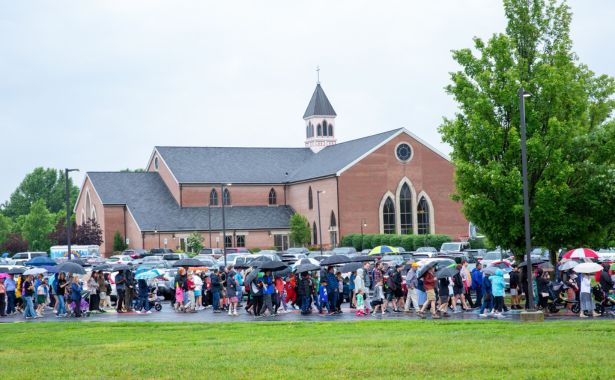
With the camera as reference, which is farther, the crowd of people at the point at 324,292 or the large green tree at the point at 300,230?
the large green tree at the point at 300,230

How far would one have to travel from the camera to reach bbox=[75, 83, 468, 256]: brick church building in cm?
8244

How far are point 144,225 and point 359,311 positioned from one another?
180ft

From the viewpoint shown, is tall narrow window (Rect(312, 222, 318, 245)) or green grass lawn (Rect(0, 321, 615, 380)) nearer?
green grass lawn (Rect(0, 321, 615, 380))

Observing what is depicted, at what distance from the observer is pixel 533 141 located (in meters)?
30.4

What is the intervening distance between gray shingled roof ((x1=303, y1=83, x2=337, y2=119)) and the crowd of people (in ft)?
211

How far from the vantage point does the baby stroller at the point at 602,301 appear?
27453mm

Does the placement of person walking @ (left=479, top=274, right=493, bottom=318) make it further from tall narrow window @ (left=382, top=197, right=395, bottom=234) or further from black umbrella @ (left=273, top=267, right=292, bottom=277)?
tall narrow window @ (left=382, top=197, right=395, bottom=234)

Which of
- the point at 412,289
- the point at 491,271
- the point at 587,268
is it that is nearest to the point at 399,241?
the point at 412,289

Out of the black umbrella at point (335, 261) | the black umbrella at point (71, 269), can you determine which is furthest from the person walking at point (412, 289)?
the black umbrella at point (71, 269)

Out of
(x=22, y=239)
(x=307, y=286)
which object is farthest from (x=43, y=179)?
(x=307, y=286)

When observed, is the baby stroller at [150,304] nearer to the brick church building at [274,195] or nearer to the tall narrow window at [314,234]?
the brick church building at [274,195]

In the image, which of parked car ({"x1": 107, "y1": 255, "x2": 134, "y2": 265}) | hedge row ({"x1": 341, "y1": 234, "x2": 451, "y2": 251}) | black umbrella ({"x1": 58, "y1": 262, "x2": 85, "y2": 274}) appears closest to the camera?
black umbrella ({"x1": 58, "y1": 262, "x2": 85, "y2": 274})

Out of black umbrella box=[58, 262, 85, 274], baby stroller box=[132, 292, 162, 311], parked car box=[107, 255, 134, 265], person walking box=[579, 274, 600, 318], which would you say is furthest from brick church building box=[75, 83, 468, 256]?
person walking box=[579, 274, 600, 318]

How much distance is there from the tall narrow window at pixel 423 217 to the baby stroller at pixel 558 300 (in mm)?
55245
